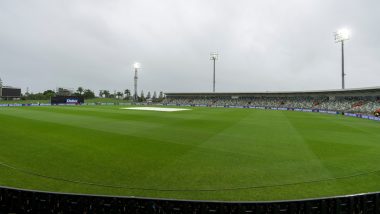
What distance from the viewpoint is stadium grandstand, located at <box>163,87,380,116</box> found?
60.4 meters

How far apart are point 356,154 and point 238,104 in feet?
270

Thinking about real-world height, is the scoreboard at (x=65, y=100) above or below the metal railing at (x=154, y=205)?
above

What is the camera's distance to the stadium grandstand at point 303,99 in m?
60.4

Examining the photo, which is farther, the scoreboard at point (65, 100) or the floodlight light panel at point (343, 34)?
the scoreboard at point (65, 100)

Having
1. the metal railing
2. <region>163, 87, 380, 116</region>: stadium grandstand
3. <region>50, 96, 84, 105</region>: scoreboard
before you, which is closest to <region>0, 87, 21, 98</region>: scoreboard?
<region>50, 96, 84, 105</region>: scoreboard

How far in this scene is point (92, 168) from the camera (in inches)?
449

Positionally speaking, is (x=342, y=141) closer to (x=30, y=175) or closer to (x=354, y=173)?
(x=354, y=173)

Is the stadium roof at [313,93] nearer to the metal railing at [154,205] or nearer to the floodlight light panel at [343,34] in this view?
the floodlight light panel at [343,34]

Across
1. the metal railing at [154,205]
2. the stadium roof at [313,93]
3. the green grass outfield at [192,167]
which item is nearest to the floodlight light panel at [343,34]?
the stadium roof at [313,93]

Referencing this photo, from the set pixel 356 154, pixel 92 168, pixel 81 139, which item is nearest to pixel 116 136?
pixel 81 139

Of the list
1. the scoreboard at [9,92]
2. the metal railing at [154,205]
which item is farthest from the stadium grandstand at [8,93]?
the metal railing at [154,205]

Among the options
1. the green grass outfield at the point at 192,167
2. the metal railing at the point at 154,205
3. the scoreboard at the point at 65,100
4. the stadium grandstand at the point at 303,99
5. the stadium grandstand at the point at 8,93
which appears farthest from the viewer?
the stadium grandstand at the point at 8,93

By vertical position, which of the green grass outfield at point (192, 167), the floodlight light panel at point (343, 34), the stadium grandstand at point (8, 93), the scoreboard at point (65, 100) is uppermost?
the floodlight light panel at point (343, 34)

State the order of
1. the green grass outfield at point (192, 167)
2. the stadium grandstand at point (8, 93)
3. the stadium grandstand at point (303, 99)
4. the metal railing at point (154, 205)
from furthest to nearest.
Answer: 1. the stadium grandstand at point (8, 93)
2. the stadium grandstand at point (303, 99)
3. the green grass outfield at point (192, 167)
4. the metal railing at point (154, 205)
